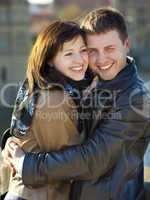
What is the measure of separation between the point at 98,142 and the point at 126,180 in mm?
208

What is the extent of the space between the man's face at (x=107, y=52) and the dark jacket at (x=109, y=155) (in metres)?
0.09

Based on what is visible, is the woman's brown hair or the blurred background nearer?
the woman's brown hair

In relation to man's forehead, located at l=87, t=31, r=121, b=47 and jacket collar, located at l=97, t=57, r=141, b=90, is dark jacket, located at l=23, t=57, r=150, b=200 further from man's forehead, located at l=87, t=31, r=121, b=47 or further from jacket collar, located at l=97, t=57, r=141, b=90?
man's forehead, located at l=87, t=31, r=121, b=47

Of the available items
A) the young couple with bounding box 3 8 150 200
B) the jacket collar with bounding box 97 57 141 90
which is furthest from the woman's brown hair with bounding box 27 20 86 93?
the jacket collar with bounding box 97 57 141 90

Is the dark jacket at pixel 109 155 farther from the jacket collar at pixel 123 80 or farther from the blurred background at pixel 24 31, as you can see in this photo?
the blurred background at pixel 24 31

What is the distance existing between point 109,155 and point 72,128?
7.4 inches

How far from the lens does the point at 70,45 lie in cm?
229

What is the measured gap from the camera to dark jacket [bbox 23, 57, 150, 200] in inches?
86.6

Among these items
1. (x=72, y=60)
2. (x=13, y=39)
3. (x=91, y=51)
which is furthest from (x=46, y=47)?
(x=13, y=39)

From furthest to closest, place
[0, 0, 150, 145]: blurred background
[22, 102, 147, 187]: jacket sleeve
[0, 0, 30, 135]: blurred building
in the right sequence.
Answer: [0, 0, 30, 135]: blurred building
[0, 0, 150, 145]: blurred background
[22, 102, 147, 187]: jacket sleeve

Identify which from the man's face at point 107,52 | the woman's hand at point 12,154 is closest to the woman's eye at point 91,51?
Answer: the man's face at point 107,52

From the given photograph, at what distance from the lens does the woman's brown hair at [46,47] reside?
7.36 feet

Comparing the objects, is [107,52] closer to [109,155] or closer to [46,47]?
[46,47]

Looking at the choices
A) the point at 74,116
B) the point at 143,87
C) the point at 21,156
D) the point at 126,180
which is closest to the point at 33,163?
the point at 21,156
